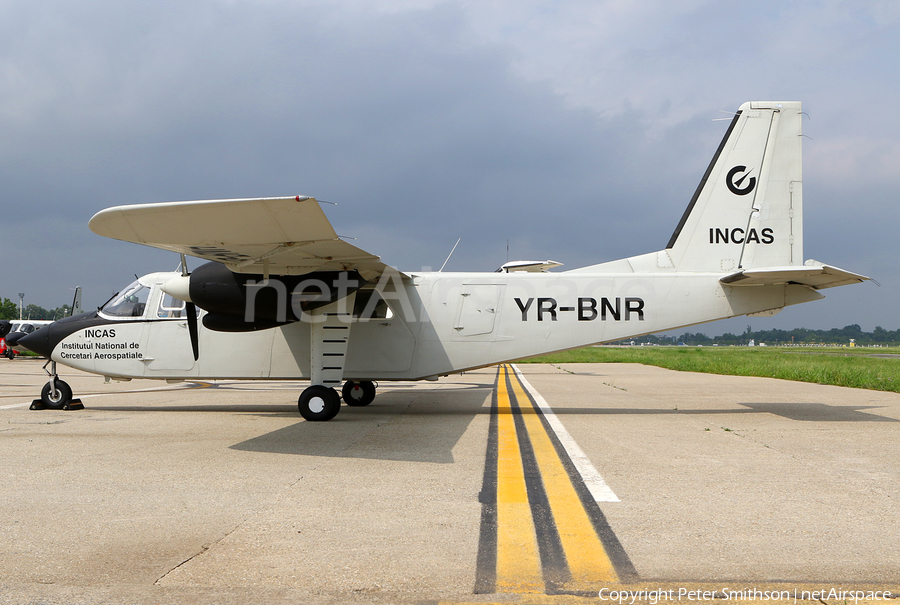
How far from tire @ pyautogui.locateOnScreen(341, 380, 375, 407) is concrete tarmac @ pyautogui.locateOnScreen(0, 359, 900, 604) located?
2398 millimetres

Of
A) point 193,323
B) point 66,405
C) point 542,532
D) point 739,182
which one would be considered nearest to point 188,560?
point 542,532

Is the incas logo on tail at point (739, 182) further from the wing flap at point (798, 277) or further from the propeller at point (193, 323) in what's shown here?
the propeller at point (193, 323)

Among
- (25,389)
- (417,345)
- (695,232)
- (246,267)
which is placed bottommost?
(25,389)

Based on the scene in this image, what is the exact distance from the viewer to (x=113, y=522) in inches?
159

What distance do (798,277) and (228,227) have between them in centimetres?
860

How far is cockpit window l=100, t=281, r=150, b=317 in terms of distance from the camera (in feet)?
37.2

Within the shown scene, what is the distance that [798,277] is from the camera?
Answer: 31.2 feet

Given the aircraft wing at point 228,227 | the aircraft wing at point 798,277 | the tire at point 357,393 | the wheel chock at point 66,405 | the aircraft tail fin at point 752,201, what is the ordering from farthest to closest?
the tire at point 357,393 → the wheel chock at point 66,405 → the aircraft tail fin at point 752,201 → the aircraft wing at point 798,277 → the aircraft wing at point 228,227

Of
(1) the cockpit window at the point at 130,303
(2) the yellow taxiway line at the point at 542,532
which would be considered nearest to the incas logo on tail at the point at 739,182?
(2) the yellow taxiway line at the point at 542,532

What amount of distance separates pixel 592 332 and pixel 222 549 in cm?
792

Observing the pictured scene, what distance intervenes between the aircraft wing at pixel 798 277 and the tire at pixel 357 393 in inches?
279

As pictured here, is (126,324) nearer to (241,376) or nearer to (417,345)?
(241,376)

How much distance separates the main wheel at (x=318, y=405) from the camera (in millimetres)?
9625

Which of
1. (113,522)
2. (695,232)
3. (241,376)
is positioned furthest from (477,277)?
(113,522)
